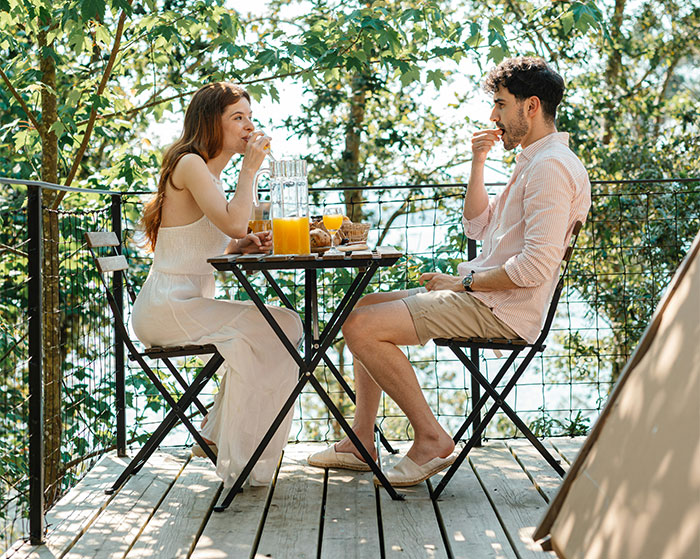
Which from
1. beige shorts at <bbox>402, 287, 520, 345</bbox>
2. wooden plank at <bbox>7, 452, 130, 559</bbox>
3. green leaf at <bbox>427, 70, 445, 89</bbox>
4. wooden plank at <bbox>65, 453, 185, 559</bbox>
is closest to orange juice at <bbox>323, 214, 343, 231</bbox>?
beige shorts at <bbox>402, 287, 520, 345</bbox>

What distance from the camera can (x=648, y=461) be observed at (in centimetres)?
113

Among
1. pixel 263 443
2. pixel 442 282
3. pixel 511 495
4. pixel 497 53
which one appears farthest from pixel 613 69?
pixel 263 443

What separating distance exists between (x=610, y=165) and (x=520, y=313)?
4.80 m

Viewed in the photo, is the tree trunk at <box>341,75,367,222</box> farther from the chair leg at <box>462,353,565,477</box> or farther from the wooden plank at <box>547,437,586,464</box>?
the chair leg at <box>462,353,565,477</box>

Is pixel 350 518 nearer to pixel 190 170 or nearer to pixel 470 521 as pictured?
pixel 470 521

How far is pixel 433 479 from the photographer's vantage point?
2.97m

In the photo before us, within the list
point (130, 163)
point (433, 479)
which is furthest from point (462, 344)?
point (130, 163)

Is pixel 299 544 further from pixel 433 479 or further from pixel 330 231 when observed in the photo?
pixel 330 231

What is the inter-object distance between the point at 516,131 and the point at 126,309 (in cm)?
278

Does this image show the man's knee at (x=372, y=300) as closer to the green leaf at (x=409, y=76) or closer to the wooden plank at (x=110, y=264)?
the wooden plank at (x=110, y=264)

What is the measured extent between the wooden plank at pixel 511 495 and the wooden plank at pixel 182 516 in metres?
0.95

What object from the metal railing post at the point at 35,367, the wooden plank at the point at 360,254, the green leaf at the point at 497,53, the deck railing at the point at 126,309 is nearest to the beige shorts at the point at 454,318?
the wooden plank at the point at 360,254

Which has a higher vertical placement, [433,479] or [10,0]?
[10,0]

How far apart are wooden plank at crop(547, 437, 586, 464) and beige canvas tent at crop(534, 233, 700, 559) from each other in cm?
204
